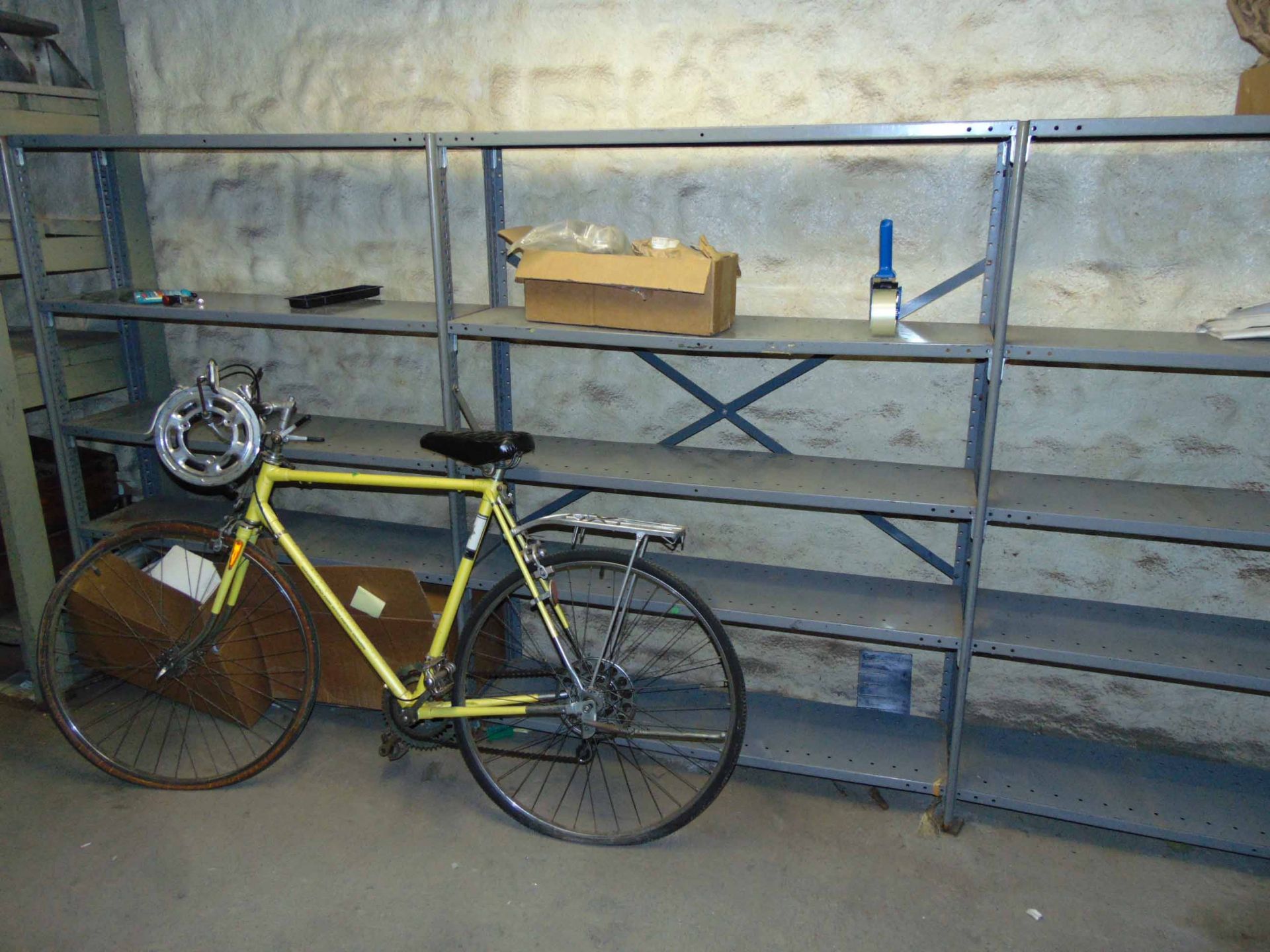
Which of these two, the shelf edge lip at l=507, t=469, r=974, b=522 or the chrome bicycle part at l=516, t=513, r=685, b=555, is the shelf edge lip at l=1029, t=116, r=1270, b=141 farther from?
the chrome bicycle part at l=516, t=513, r=685, b=555

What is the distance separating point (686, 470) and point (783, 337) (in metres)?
0.48

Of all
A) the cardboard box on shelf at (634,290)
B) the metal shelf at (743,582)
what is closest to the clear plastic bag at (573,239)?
the cardboard box on shelf at (634,290)

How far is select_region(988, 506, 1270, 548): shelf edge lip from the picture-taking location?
7.03 feet

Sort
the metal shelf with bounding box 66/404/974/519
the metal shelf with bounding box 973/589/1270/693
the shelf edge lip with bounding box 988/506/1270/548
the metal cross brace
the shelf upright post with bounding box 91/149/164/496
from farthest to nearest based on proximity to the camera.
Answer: the shelf upright post with bounding box 91/149/164/496 → the metal cross brace → the metal shelf with bounding box 66/404/974/519 → the metal shelf with bounding box 973/589/1270/693 → the shelf edge lip with bounding box 988/506/1270/548

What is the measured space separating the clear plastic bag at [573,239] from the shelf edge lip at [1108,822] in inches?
67.5

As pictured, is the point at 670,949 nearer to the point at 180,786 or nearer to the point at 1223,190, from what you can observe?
the point at 180,786

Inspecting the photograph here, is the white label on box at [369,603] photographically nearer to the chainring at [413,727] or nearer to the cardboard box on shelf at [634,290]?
the chainring at [413,727]

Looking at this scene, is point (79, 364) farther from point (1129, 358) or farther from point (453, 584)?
point (1129, 358)

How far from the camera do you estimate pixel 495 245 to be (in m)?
2.85

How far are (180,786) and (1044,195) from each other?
2872mm

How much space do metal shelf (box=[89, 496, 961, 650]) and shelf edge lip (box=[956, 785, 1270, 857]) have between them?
42 centimetres

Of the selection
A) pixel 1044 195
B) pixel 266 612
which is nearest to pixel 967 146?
pixel 1044 195

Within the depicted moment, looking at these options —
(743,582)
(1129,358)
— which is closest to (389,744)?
(743,582)

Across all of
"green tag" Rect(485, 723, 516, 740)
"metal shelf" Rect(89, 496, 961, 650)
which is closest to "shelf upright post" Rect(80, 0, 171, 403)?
"metal shelf" Rect(89, 496, 961, 650)
